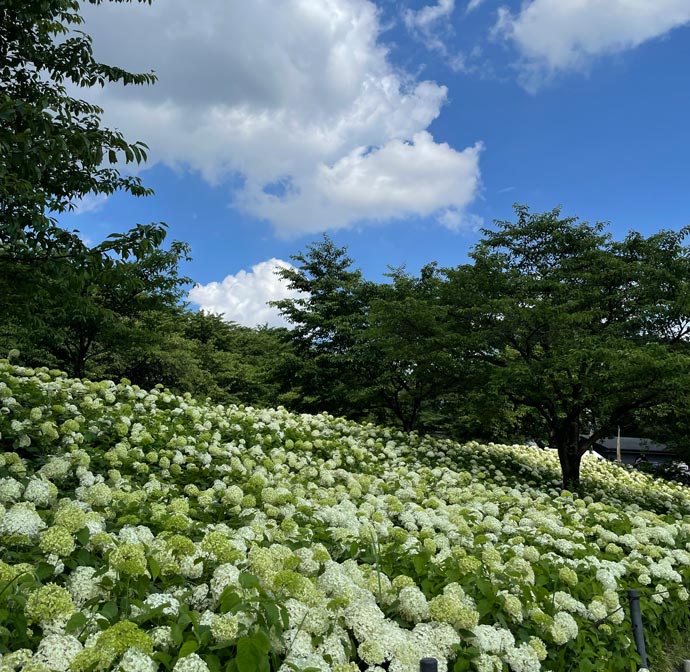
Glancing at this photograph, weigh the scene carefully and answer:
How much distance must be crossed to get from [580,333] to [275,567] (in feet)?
29.2

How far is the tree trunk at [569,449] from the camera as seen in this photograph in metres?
9.45

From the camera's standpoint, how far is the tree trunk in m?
9.45

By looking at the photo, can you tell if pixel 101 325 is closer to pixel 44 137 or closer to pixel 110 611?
pixel 44 137

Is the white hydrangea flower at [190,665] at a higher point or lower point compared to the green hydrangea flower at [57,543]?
lower

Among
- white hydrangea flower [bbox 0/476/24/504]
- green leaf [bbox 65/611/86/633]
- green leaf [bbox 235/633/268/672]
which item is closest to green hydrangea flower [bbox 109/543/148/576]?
green leaf [bbox 65/611/86/633]

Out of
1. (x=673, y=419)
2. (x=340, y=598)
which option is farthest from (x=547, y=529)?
(x=673, y=419)

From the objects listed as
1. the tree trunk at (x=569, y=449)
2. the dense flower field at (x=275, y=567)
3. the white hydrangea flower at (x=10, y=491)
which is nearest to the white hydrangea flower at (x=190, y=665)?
the dense flower field at (x=275, y=567)

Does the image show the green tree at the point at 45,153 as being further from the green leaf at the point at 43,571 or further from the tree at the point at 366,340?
the tree at the point at 366,340

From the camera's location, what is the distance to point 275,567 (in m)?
2.21

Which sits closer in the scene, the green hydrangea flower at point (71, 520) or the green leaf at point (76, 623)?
the green leaf at point (76, 623)

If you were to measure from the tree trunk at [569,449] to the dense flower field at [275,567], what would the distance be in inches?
138

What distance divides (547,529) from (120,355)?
44.7 ft

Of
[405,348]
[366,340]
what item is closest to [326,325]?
[366,340]

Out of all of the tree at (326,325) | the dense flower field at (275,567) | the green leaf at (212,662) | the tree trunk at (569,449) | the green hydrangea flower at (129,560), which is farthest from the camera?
the tree at (326,325)
